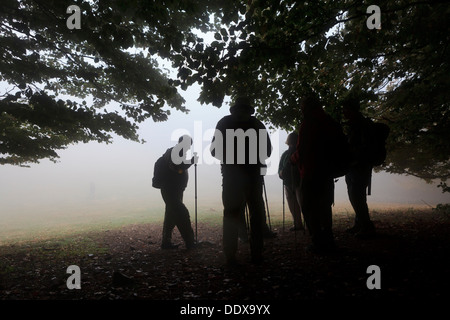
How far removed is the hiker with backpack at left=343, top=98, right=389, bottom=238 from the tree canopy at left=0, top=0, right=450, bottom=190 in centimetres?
133

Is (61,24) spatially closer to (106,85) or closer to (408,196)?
(106,85)

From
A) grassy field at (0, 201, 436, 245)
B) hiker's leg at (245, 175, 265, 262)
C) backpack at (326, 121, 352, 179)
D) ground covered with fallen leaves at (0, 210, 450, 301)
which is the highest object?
backpack at (326, 121, 352, 179)

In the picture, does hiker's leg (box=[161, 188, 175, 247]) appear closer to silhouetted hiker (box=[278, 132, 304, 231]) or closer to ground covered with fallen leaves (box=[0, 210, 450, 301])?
ground covered with fallen leaves (box=[0, 210, 450, 301])

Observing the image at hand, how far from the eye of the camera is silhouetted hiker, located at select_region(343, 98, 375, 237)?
4.70m

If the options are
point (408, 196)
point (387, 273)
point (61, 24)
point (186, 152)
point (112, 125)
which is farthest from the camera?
point (408, 196)

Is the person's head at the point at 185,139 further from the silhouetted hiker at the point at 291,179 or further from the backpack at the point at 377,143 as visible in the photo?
the backpack at the point at 377,143

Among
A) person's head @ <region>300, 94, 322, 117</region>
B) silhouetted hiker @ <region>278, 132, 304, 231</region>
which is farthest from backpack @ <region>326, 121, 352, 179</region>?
silhouetted hiker @ <region>278, 132, 304, 231</region>

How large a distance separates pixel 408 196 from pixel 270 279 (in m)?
88.0

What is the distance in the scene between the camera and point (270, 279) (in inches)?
127

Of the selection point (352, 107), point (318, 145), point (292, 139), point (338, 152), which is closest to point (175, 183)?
point (292, 139)

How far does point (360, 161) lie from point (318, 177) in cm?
140

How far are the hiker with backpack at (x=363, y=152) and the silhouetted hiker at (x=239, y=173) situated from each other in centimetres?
210

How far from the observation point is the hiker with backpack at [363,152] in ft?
15.2
